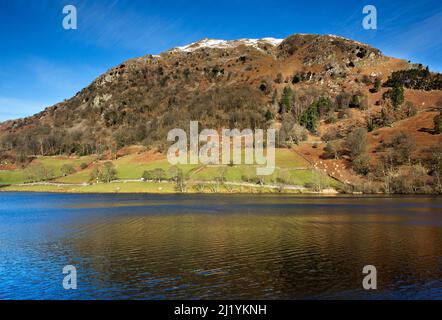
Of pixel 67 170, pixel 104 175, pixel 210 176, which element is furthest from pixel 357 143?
pixel 67 170

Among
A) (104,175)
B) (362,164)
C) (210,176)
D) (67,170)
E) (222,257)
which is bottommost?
(222,257)

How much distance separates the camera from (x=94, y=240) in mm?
43281

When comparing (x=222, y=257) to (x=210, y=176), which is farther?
(x=210, y=176)

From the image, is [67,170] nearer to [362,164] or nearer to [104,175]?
[104,175]

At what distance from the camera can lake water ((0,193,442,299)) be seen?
25219 millimetres

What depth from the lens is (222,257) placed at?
34.5m


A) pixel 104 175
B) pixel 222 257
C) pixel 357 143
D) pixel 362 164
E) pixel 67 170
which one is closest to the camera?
pixel 222 257

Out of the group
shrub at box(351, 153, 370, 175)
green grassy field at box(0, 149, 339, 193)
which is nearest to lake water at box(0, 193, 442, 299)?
green grassy field at box(0, 149, 339, 193)

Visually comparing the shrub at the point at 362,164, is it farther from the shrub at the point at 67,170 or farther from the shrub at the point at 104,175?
the shrub at the point at 67,170

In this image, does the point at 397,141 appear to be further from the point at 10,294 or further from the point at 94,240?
the point at 10,294

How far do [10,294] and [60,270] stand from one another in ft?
19.2

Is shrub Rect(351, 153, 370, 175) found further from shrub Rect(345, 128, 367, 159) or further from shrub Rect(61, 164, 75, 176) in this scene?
shrub Rect(61, 164, 75, 176)
